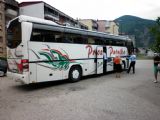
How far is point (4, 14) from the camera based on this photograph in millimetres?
36562

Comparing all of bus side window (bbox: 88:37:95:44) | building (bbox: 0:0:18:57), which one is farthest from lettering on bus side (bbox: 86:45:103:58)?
building (bbox: 0:0:18:57)

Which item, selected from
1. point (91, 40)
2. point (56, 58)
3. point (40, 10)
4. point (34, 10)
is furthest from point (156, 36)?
point (34, 10)

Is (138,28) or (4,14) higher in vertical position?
(138,28)

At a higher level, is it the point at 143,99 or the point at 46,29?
the point at 46,29

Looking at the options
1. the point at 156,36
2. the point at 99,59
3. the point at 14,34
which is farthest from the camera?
the point at 99,59

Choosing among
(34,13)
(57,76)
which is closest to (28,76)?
(57,76)

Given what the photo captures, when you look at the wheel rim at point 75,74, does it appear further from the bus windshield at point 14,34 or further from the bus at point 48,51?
the bus windshield at point 14,34

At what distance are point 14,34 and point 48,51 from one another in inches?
74.7

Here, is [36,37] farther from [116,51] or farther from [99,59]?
[116,51]

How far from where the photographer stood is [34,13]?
4103 cm

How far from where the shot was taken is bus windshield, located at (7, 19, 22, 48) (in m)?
8.73

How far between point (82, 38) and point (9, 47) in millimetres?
4610

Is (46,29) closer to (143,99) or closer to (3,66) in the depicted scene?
(143,99)

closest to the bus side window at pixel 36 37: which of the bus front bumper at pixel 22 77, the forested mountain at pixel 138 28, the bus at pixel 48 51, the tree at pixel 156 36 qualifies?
the bus at pixel 48 51
